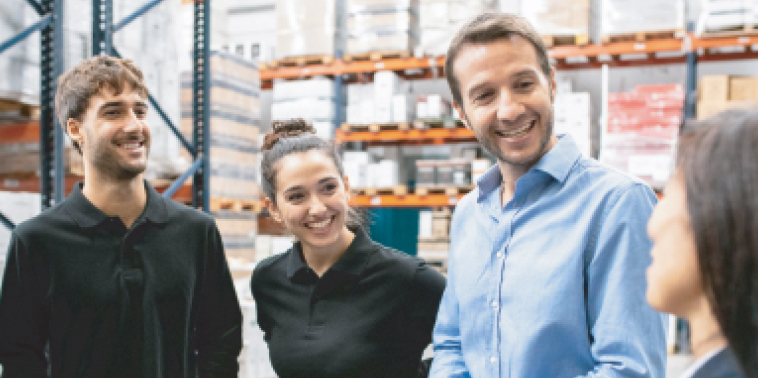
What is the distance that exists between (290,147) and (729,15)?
18.9ft

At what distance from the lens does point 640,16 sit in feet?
21.3

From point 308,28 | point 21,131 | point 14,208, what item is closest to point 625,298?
point 14,208

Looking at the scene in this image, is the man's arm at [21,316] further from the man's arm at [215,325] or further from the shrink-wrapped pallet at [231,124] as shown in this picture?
the shrink-wrapped pallet at [231,124]

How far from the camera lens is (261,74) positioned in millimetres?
8023

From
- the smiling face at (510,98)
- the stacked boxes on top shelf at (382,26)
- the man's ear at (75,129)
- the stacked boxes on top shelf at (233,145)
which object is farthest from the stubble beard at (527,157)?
the stacked boxes on top shelf at (382,26)

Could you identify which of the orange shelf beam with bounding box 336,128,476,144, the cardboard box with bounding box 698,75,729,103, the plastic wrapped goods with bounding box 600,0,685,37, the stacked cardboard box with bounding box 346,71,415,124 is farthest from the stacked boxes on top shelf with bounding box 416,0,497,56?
the cardboard box with bounding box 698,75,729,103

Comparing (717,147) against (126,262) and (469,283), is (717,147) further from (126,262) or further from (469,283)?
(126,262)

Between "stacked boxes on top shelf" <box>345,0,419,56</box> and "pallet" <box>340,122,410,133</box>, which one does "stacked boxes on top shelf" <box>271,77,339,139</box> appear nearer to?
"pallet" <box>340,122,410,133</box>

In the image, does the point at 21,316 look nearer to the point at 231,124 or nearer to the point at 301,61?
the point at 231,124

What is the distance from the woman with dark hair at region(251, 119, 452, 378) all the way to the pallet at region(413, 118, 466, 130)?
209 inches

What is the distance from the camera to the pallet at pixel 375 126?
24.2 ft

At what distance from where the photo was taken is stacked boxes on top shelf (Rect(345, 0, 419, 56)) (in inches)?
288

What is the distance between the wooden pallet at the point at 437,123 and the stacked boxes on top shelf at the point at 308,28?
4.71 ft

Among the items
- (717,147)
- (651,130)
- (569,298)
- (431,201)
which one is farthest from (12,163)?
(651,130)
